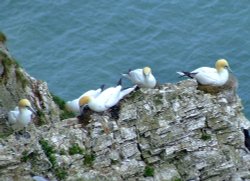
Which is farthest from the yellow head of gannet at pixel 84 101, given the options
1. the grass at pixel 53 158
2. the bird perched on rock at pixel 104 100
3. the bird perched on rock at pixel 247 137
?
the bird perched on rock at pixel 247 137

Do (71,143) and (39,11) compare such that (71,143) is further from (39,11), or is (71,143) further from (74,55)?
(39,11)

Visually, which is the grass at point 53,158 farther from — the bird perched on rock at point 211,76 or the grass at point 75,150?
the bird perched on rock at point 211,76

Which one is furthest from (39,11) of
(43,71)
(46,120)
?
(46,120)

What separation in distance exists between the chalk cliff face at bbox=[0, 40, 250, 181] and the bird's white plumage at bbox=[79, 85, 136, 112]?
21cm

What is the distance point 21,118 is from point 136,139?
11.2ft

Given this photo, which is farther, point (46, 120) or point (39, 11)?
point (39, 11)

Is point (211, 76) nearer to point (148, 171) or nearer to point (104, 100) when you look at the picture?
point (104, 100)

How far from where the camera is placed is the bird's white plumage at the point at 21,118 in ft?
82.7

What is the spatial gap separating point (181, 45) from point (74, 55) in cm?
556

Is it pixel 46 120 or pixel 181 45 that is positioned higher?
pixel 181 45

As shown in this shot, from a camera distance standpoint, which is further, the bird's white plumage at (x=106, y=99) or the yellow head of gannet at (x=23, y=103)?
the bird's white plumage at (x=106, y=99)

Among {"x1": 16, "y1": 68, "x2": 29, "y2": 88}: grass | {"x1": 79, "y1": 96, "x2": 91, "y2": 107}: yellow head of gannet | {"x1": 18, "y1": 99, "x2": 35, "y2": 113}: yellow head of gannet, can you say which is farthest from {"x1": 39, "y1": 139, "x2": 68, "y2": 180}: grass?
{"x1": 16, "y1": 68, "x2": 29, "y2": 88}: grass

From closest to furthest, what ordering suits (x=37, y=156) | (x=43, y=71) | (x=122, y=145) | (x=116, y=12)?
(x=37, y=156), (x=122, y=145), (x=43, y=71), (x=116, y=12)

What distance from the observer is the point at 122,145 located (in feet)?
84.2
